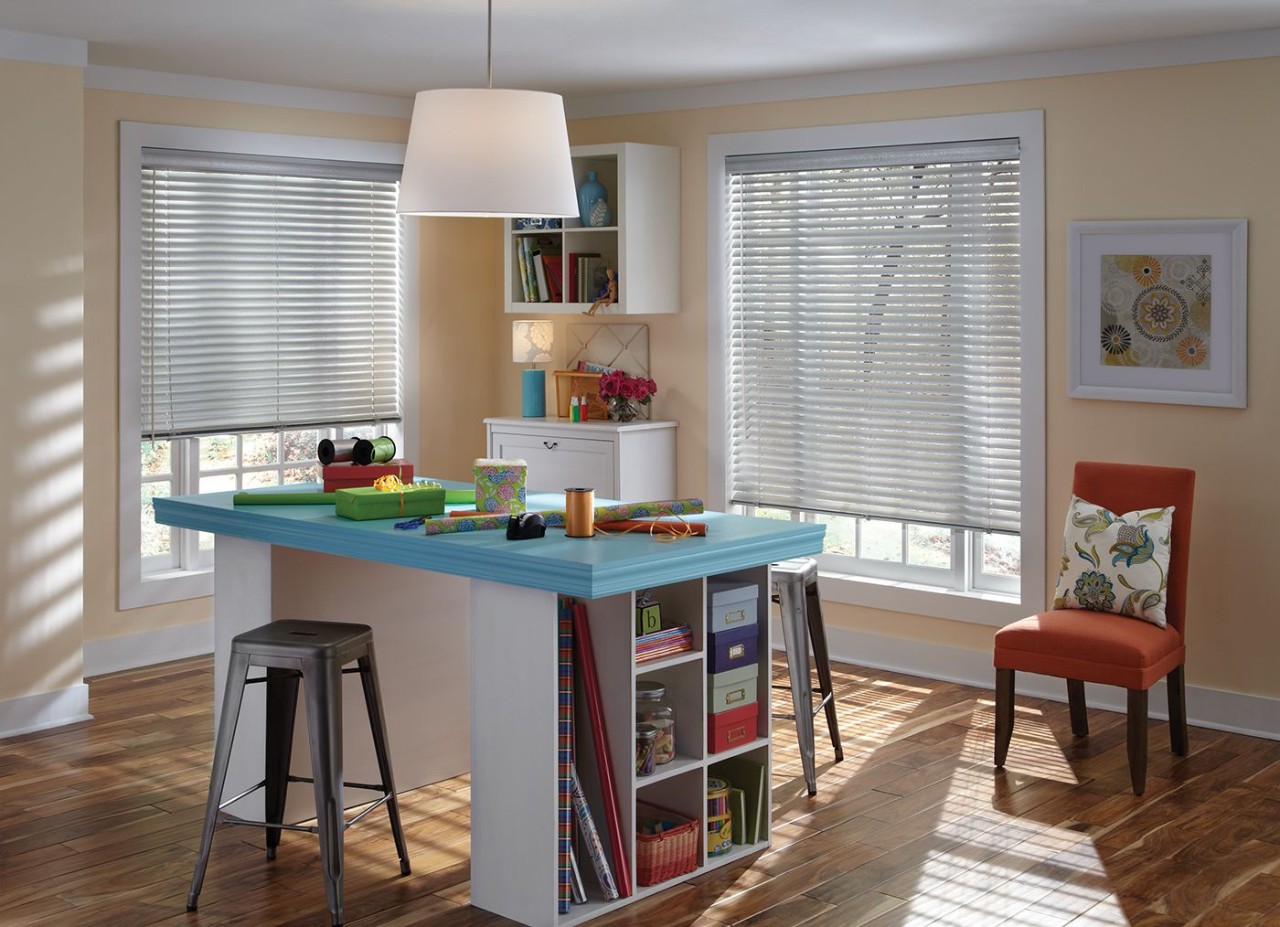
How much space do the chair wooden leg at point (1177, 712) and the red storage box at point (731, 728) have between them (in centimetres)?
171

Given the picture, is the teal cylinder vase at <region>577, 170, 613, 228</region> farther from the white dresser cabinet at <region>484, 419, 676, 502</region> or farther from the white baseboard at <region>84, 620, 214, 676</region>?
the white baseboard at <region>84, 620, 214, 676</region>

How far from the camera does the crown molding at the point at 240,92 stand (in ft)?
19.0

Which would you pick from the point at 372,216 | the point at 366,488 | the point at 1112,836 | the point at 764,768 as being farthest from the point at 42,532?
the point at 1112,836

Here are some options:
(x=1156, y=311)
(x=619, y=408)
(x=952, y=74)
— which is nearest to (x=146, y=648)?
(x=619, y=408)

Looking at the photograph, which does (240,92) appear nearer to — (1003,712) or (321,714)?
(321,714)

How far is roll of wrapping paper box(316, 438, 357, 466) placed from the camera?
170 inches

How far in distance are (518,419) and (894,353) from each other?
1859mm

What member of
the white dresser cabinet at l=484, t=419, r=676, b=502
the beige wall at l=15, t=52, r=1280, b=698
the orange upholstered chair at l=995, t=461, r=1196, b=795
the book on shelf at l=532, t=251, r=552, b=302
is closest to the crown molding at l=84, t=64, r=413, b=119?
the beige wall at l=15, t=52, r=1280, b=698

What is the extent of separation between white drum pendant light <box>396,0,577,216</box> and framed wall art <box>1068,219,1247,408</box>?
2.51 m

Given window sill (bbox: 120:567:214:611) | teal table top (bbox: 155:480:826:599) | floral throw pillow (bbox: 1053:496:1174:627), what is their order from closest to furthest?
teal table top (bbox: 155:480:826:599) < floral throw pillow (bbox: 1053:496:1174:627) < window sill (bbox: 120:567:214:611)

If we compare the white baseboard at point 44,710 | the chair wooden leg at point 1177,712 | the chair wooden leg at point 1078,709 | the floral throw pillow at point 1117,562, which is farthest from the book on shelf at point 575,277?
the chair wooden leg at point 1177,712

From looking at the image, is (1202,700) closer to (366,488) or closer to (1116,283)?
(1116,283)

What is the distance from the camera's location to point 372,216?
682 cm

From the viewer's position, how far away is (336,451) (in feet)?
14.3
